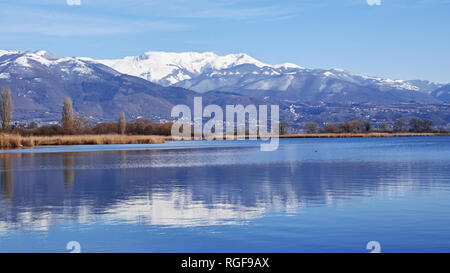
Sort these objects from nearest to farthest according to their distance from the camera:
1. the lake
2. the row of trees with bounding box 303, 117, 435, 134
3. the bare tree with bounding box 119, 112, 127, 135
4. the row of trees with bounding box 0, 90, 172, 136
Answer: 1. the lake
2. the row of trees with bounding box 0, 90, 172, 136
3. the bare tree with bounding box 119, 112, 127, 135
4. the row of trees with bounding box 303, 117, 435, 134

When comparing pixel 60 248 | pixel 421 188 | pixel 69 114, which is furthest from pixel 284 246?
pixel 69 114

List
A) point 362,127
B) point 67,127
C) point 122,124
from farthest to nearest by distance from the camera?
point 362,127 < point 122,124 < point 67,127

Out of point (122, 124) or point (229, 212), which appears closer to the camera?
point (229, 212)

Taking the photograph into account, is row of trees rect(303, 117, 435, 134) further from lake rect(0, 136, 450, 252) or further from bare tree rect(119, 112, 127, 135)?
lake rect(0, 136, 450, 252)

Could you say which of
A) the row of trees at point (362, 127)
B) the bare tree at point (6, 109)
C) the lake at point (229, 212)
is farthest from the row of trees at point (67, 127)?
the lake at point (229, 212)

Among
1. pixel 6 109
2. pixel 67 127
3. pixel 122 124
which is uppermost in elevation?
pixel 6 109

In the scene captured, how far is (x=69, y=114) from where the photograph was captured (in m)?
110

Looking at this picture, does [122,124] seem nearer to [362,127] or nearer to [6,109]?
[6,109]

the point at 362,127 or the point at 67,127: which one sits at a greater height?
the point at 67,127

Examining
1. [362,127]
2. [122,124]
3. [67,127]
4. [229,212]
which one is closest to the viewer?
[229,212]

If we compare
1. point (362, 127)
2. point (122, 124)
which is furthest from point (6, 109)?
point (362, 127)

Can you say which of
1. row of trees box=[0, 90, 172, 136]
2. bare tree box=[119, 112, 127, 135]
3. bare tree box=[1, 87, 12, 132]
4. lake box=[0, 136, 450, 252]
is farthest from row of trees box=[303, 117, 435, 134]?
lake box=[0, 136, 450, 252]
